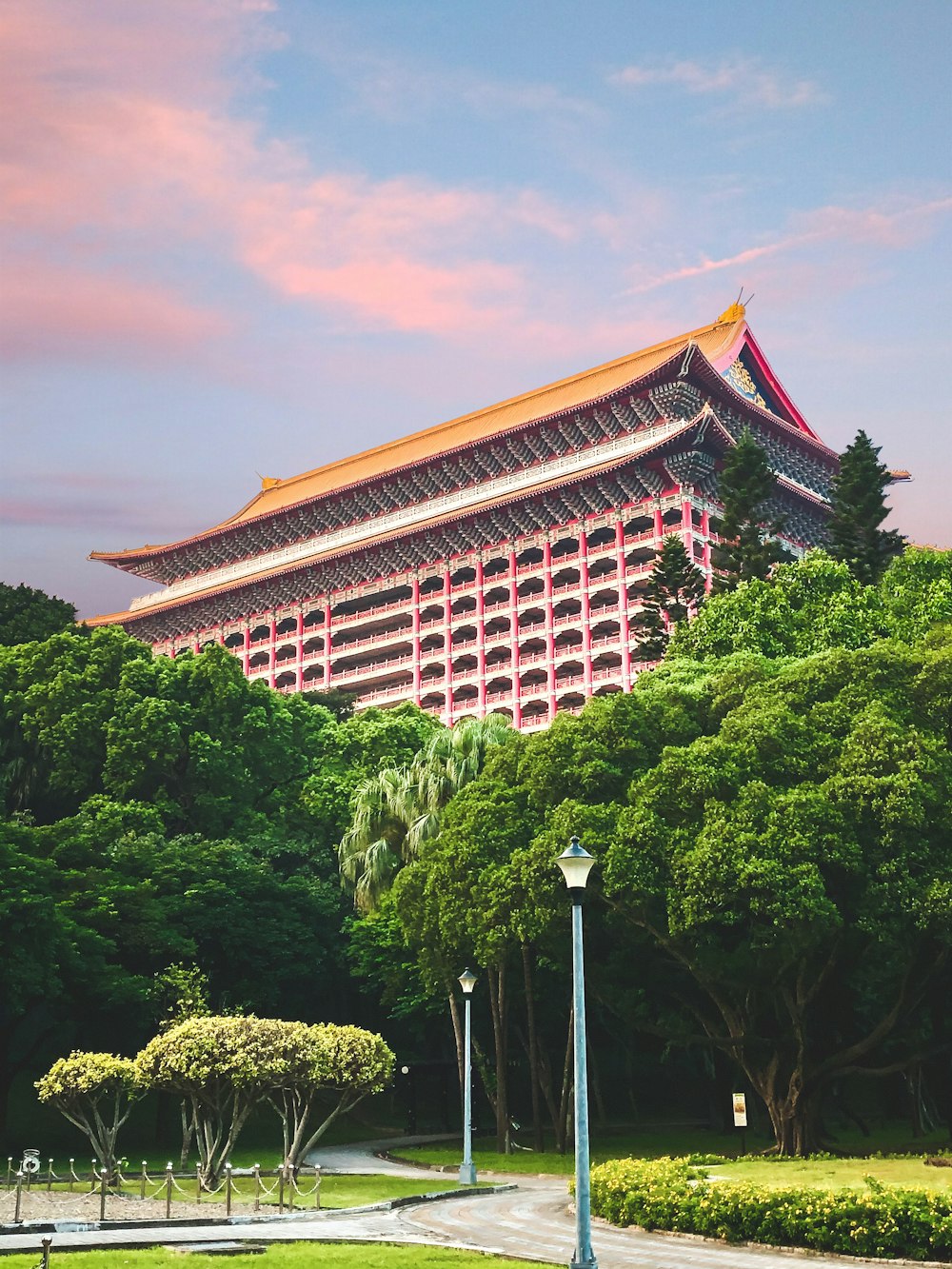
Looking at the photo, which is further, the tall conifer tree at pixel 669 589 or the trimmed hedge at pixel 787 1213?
the tall conifer tree at pixel 669 589

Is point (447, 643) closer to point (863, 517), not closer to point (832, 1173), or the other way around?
point (863, 517)

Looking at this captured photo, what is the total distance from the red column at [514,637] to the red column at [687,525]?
373 inches

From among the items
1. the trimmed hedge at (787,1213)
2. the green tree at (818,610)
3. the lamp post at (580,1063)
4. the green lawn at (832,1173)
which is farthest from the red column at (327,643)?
the lamp post at (580,1063)

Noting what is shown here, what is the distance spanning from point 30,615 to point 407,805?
83.6 feet

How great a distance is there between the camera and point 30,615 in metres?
58.3

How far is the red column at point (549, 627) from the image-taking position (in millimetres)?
66250

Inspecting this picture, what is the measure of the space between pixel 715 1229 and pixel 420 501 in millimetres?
57381

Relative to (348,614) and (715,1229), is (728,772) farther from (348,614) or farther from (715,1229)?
(348,614)

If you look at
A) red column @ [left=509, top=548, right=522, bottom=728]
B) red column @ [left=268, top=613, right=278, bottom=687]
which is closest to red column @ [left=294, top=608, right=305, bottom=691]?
red column @ [left=268, top=613, right=278, bottom=687]

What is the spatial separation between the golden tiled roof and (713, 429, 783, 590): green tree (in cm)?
1159

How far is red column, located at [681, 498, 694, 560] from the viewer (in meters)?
62.9

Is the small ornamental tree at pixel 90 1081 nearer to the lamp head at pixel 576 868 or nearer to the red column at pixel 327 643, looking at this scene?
the lamp head at pixel 576 868

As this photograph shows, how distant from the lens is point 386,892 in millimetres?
38906

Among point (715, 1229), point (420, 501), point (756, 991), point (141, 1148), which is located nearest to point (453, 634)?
point (420, 501)
